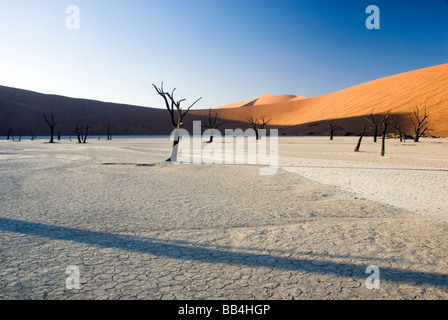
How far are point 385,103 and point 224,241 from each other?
218 feet

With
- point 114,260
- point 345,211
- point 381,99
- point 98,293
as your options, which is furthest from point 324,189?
point 381,99

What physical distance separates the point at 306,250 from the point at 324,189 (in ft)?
14.6

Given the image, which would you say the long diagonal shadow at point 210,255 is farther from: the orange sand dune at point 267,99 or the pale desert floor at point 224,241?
the orange sand dune at point 267,99

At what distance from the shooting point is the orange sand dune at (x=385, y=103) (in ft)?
169

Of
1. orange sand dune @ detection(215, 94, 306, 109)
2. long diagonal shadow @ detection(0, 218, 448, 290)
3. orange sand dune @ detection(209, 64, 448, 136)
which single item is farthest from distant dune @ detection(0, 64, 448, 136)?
orange sand dune @ detection(215, 94, 306, 109)

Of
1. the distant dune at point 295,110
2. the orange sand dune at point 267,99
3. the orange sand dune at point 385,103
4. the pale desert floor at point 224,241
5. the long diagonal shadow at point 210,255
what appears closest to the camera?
the pale desert floor at point 224,241

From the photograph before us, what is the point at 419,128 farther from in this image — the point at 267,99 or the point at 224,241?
the point at 267,99

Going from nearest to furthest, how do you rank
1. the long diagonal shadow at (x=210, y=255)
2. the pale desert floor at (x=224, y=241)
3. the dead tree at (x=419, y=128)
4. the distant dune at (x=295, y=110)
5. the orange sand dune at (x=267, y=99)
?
the pale desert floor at (x=224, y=241)
the long diagonal shadow at (x=210, y=255)
the dead tree at (x=419, y=128)
the distant dune at (x=295, y=110)
the orange sand dune at (x=267, y=99)

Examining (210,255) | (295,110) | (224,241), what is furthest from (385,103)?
(210,255)

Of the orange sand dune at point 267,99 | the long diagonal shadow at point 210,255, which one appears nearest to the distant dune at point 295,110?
the long diagonal shadow at point 210,255

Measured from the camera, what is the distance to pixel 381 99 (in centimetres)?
6506

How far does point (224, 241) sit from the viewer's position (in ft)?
14.5

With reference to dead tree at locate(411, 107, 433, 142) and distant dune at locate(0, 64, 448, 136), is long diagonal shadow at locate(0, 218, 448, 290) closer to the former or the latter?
dead tree at locate(411, 107, 433, 142)

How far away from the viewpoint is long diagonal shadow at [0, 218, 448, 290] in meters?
3.34
